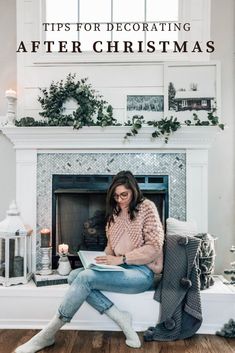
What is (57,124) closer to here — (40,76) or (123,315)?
(40,76)

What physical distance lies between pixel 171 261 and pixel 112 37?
192 cm

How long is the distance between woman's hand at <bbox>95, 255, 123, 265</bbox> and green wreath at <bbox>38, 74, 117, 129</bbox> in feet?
3.34

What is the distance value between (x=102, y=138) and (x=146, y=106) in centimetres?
45

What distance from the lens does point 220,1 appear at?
10.6 feet

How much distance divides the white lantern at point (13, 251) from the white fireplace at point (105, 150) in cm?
26

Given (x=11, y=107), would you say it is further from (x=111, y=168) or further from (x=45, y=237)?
(x=45, y=237)

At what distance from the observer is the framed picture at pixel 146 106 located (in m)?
3.19

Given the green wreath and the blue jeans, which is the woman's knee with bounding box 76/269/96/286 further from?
the green wreath

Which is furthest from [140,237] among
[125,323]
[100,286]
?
[125,323]

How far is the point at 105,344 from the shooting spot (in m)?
2.46

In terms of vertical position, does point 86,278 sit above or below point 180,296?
above

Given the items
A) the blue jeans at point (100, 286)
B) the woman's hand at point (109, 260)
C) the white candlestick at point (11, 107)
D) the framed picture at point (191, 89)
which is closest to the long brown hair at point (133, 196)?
Result: the woman's hand at point (109, 260)

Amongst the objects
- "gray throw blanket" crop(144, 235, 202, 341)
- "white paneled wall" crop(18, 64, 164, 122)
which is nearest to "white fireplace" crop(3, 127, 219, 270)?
"white paneled wall" crop(18, 64, 164, 122)

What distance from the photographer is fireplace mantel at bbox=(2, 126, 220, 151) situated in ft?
9.96
